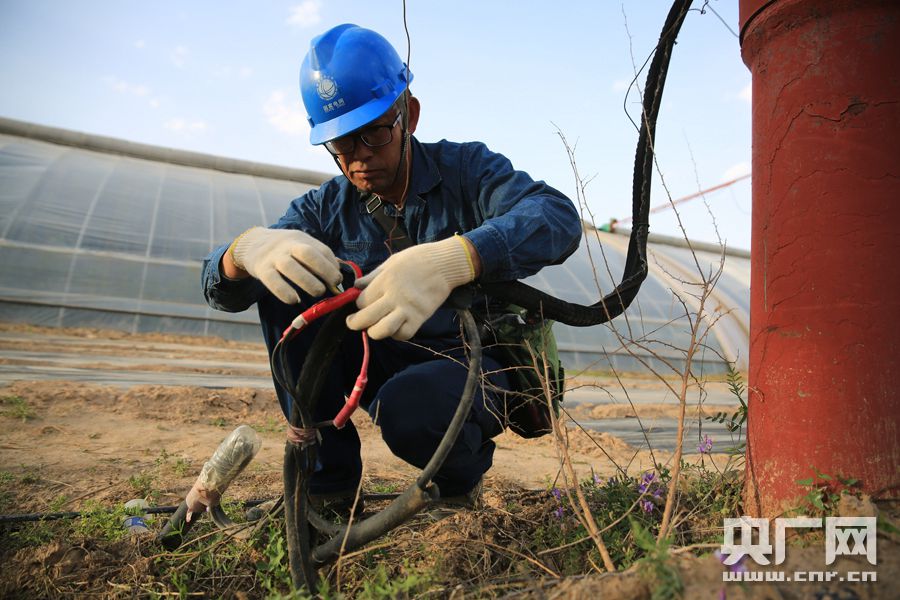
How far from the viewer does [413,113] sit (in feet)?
7.70

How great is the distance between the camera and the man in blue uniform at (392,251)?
166cm

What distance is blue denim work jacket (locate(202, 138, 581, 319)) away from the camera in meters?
1.84

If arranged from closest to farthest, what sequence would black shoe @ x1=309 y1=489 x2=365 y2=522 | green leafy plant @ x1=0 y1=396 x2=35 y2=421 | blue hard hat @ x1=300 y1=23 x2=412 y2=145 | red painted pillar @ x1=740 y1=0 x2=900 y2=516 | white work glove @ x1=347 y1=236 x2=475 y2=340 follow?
red painted pillar @ x1=740 y1=0 x2=900 y2=516 → white work glove @ x1=347 y1=236 x2=475 y2=340 → blue hard hat @ x1=300 y1=23 x2=412 y2=145 → black shoe @ x1=309 y1=489 x2=365 y2=522 → green leafy plant @ x1=0 y1=396 x2=35 y2=421

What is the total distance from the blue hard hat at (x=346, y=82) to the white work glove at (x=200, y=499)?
1.08 m

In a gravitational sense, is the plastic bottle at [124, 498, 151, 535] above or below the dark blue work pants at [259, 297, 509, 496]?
below

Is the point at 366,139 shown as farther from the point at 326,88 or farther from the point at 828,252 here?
the point at 828,252

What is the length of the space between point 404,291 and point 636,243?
822mm

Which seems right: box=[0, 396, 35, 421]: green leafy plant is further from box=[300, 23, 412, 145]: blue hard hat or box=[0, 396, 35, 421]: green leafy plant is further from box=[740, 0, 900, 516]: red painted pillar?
box=[740, 0, 900, 516]: red painted pillar

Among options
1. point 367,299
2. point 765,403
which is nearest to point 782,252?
point 765,403

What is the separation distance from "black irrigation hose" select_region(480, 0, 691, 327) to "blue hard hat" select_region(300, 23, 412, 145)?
0.71 meters

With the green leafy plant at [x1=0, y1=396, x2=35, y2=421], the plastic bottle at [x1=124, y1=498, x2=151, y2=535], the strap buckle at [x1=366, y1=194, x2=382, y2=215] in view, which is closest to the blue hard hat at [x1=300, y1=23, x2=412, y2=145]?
the strap buckle at [x1=366, y1=194, x2=382, y2=215]

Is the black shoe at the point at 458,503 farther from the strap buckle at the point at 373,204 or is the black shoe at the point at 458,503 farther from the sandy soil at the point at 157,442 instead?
the strap buckle at the point at 373,204

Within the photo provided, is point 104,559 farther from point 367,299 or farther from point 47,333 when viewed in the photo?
point 47,333

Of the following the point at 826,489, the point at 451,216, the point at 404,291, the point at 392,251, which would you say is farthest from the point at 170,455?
the point at 826,489
